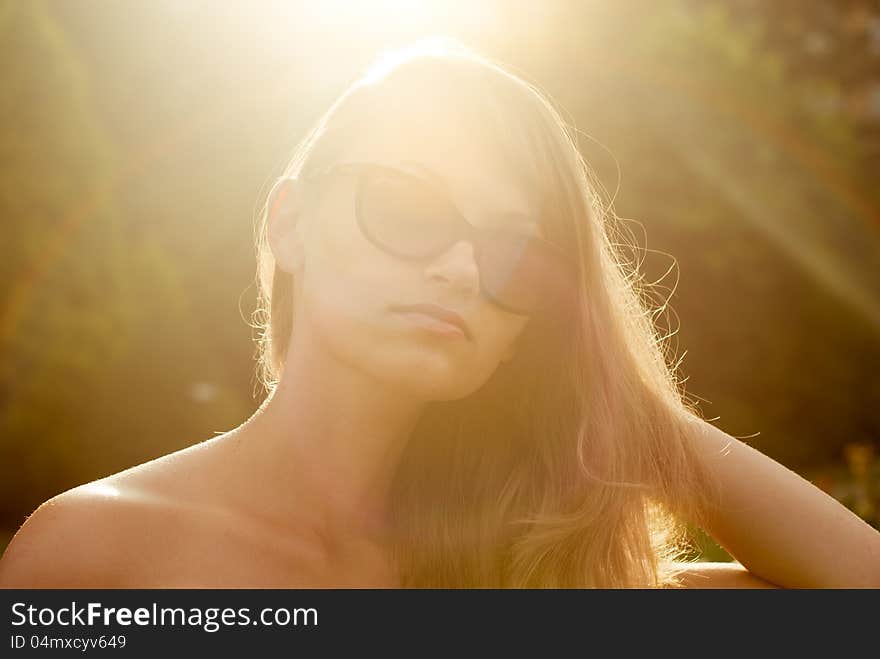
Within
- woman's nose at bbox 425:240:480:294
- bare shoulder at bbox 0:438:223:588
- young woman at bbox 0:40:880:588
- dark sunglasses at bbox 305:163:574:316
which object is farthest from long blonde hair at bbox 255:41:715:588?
bare shoulder at bbox 0:438:223:588

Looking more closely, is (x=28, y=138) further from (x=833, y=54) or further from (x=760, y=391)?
(x=833, y=54)

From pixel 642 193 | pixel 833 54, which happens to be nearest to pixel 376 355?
pixel 642 193

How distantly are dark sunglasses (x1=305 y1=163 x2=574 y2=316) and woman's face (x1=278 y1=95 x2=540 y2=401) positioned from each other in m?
0.02

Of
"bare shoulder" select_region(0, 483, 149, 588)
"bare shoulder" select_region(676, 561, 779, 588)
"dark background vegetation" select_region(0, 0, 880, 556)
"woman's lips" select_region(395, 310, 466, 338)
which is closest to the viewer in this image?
"bare shoulder" select_region(0, 483, 149, 588)

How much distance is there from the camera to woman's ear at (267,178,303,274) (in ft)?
8.28

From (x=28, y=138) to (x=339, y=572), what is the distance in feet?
38.5

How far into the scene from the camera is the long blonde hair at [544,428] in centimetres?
256

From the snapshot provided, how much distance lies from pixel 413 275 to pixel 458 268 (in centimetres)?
11

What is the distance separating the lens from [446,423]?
288 centimetres

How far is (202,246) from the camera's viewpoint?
45.0 feet

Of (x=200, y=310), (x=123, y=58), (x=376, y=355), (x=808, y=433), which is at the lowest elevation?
(x=376, y=355)

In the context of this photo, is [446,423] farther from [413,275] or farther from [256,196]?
[256,196]

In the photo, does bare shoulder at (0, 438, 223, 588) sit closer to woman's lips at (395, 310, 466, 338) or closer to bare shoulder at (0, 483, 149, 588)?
bare shoulder at (0, 483, 149, 588)
